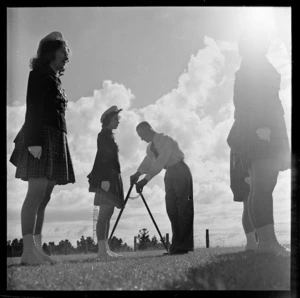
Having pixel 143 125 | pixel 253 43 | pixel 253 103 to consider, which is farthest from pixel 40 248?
pixel 253 43

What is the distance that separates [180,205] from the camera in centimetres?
606

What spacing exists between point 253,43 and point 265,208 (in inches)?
66.8

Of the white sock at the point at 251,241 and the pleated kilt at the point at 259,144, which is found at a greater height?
the pleated kilt at the point at 259,144

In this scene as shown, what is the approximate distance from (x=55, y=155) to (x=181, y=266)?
171cm

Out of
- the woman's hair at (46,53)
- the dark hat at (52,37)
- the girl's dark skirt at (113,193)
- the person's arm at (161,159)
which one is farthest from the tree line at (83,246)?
the dark hat at (52,37)

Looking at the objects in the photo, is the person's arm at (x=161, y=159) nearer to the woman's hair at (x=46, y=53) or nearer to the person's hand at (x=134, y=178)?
the person's hand at (x=134, y=178)

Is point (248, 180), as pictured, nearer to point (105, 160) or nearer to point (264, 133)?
point (264, 133)

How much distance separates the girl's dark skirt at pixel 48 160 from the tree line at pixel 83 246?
24.9 inches

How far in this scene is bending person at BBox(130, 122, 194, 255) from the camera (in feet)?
19.9

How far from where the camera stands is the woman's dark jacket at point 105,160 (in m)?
6.11

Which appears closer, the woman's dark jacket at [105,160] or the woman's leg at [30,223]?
the woman's leg at [30,223]

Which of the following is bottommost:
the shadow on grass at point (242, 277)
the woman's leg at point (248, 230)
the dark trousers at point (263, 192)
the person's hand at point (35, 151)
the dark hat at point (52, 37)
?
the shadow on grass at point (242, 277)
